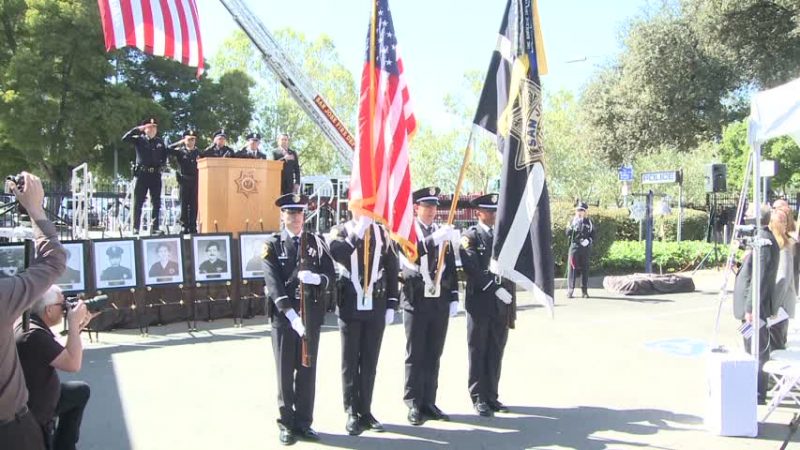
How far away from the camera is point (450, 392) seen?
7023 millimetres

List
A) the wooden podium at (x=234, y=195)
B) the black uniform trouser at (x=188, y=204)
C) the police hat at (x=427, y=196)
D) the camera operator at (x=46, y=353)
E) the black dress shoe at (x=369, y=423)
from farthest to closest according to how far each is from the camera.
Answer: the black uniform trouser at (x=188, y=204)
the wooden podium at (x=234, y=195)
the police hat at (x=427, y=196)
the black dress shoe at (x=369, y=423)
the camera operator at (x=46, y=353)

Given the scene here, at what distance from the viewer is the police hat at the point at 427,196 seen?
6551 mm

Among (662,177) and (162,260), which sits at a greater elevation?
(662,177)

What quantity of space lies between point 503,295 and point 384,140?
182 centimetres

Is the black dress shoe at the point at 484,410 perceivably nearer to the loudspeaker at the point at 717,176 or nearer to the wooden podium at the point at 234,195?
the wooden podium at the point at 234,195

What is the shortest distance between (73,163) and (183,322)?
24948 mm

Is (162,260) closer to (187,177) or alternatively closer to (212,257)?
(212,257)

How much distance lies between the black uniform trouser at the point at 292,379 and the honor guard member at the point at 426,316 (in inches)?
37.4

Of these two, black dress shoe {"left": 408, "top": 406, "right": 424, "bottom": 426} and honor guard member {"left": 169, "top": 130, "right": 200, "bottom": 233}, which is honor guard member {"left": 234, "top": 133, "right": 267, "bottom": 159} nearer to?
honor guard member {"left": 169, "top": 130, "right": 200, "bottom": 233}

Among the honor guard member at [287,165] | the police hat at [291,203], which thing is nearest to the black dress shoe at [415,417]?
the police hat at [291,203]

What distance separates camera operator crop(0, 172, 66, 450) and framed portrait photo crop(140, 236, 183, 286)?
23.7ft

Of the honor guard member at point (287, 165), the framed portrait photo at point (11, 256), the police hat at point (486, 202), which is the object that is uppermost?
the honor guard member at point (287, 165)

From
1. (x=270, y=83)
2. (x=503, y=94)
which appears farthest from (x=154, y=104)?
(x=503, y=94)

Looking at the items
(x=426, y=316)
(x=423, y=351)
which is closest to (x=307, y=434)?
(x=423, y=351)
